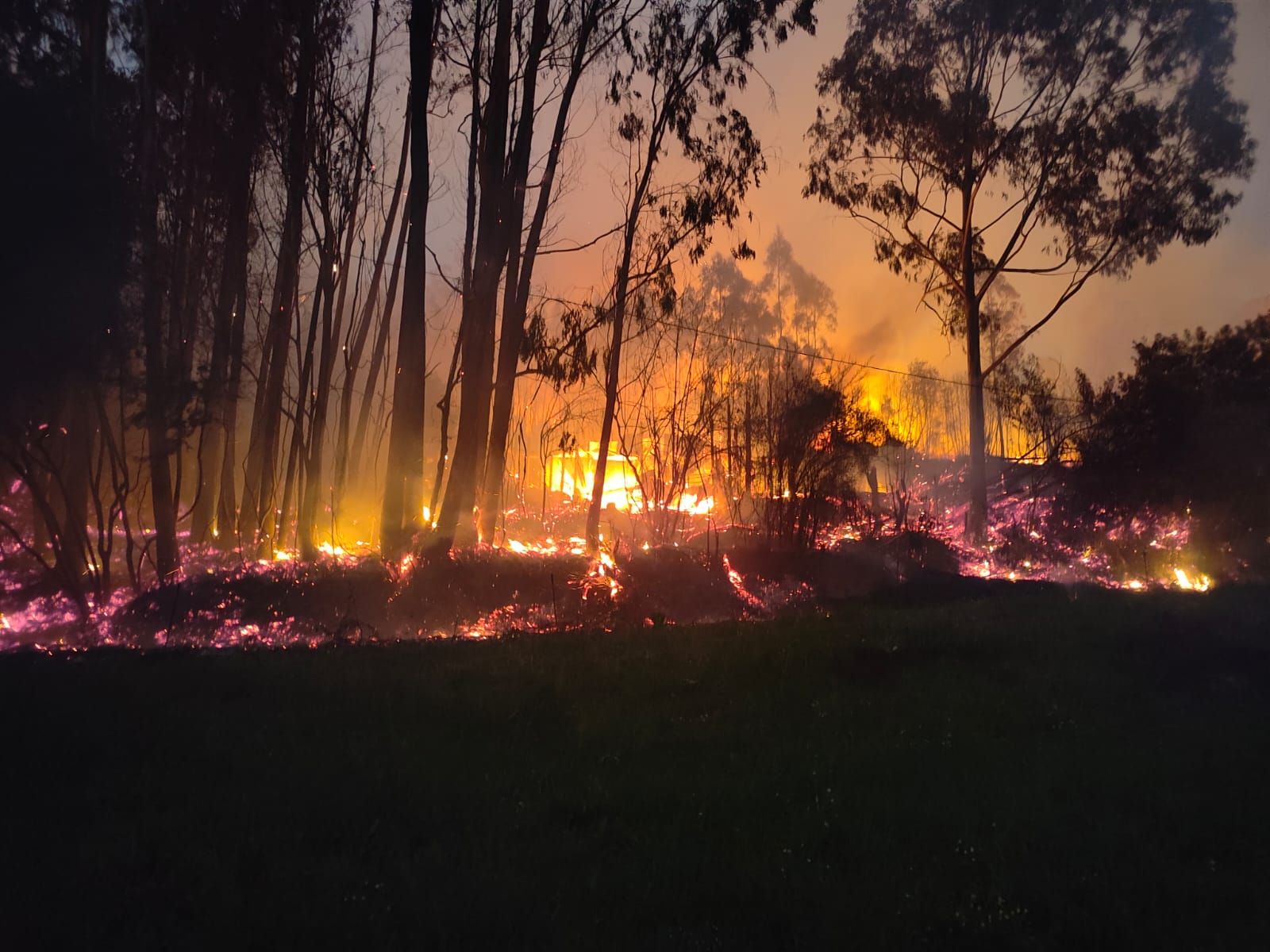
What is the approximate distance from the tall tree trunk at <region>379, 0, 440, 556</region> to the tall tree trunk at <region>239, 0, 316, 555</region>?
123 inches

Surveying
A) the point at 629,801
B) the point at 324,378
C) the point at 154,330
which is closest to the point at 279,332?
the point at 324,378

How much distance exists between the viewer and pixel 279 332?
696 inches

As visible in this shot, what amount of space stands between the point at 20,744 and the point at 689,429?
16274 millimetres

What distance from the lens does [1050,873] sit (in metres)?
3.88

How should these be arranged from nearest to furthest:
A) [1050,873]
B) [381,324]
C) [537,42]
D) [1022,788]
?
Answer: [1050,873] < [1022,788] < [537,42] < [381,324]

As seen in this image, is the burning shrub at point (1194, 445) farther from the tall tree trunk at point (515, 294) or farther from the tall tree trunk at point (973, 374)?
the tall tree trunk at point (515, 294)

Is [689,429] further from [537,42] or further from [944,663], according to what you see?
[944,663]

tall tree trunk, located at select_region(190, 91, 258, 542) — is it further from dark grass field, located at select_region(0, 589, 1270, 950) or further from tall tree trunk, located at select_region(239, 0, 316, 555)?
dark grass field, located at select_region(0, 589, 1270, 950)

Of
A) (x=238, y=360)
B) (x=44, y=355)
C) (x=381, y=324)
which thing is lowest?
(x=44, y=355)

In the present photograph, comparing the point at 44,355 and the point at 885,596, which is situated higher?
the point at 44,355

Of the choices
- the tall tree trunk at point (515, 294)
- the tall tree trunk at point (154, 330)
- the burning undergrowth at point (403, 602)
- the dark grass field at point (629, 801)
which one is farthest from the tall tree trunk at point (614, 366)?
the dark grass field at point (629, 801)

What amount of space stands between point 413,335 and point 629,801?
10.5 m

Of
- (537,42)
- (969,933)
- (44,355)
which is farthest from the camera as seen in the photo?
(537,42)

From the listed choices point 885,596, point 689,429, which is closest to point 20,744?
point 885,596
